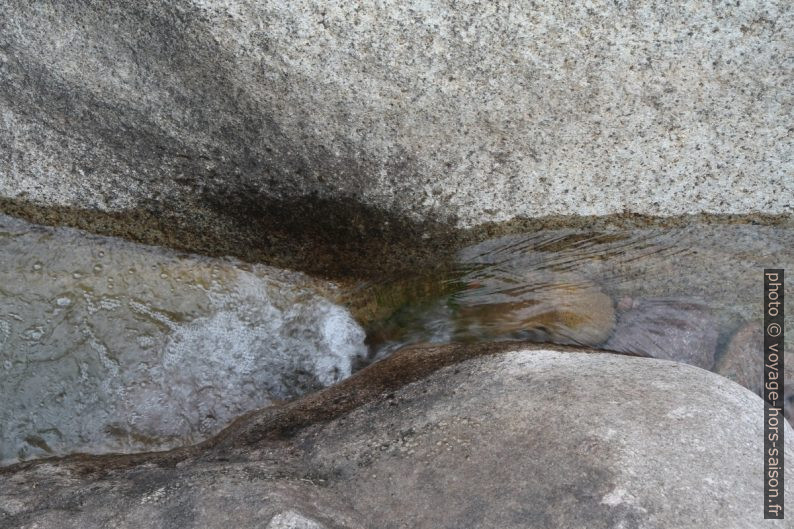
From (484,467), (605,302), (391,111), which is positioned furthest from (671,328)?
(391,111)

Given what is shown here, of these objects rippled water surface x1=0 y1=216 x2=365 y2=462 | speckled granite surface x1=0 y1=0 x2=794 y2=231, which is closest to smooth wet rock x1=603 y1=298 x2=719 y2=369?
speckled granite surface x1=0 y1=0 x2=794 y2=231

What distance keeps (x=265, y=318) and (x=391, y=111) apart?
94cm

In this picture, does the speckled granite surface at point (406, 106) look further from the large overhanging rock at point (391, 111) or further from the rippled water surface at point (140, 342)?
the rippled water surface at point (140, 342)

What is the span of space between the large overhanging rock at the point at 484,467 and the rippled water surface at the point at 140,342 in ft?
1.45

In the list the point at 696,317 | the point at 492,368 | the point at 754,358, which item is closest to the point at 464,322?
the point at 492,368

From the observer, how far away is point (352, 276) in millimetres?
2221

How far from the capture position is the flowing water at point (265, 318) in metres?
2.09

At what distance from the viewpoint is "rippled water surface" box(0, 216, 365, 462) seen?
210cm

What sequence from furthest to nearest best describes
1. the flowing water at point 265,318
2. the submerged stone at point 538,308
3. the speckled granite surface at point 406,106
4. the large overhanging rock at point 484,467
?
the submerged stone at point 538,308
the flowing water at point 265,318
the speckled granite surface at point 406,106
the large overhanging rock at point 484,467

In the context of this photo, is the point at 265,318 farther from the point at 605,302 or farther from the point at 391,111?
the point at 605,302

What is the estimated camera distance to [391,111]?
1740 mm

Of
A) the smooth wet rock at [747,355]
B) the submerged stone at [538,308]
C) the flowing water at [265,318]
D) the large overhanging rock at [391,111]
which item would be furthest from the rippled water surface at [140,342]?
the smooth wet rock at [747,355]

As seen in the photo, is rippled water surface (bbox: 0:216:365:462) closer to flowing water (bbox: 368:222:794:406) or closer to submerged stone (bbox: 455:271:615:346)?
flowing water (bbox: 368:222:794:406)

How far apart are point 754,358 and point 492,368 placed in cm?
117
